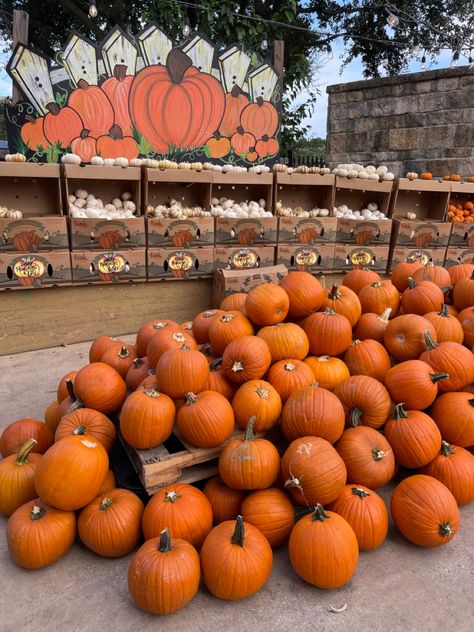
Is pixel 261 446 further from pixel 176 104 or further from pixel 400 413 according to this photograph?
pixel 176 104

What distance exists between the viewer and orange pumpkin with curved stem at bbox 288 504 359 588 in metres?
1.88

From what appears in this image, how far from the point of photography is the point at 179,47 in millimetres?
6074

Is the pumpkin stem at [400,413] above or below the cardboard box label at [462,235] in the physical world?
below

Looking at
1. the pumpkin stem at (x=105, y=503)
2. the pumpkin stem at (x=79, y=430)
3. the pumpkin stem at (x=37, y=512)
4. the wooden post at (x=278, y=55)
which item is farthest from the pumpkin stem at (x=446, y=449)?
the wooden post at (x=278, y=55)

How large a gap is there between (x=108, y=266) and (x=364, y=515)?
3.90 m

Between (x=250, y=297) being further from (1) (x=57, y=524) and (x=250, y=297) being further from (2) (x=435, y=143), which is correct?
(2) (x=435, y=143)

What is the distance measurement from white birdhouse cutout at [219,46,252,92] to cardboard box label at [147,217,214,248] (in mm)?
2529

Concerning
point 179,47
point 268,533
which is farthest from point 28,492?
point 179,47

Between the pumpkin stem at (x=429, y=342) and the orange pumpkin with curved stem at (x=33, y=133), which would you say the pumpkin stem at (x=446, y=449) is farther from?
the orange pumpkin with curved stem at (x=33, y=133)

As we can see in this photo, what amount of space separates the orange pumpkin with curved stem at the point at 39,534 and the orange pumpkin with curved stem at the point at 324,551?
3.56 feet

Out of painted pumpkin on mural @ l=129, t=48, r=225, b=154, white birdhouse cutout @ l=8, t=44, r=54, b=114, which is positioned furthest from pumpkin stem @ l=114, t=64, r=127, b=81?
white birdhouse cutout @ l=8, t=44, r=54, b=114

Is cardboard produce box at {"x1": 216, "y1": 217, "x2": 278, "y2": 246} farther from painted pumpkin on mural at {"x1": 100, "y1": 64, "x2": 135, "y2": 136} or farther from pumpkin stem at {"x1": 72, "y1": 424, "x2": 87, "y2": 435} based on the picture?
pumpkin stem at {"x1": 72, "y1": 424, "x2": 87, "y2": 435}

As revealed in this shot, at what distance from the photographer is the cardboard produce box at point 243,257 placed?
5598mm

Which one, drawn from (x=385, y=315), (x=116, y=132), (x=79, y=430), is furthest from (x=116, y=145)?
(x=79, y=430)
